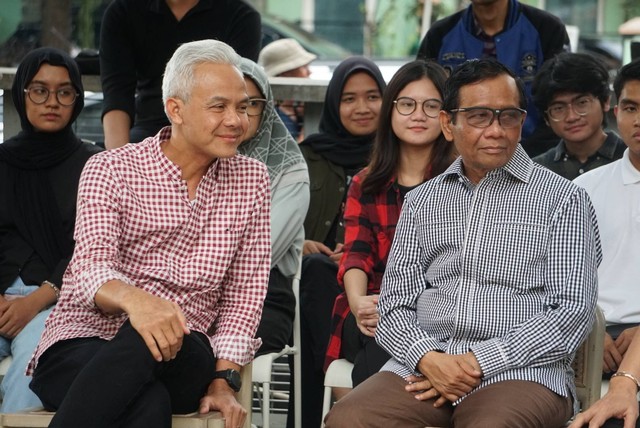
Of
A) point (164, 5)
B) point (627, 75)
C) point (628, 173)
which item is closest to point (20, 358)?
point (164, 5)

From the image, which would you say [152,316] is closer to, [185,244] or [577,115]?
[185,244]

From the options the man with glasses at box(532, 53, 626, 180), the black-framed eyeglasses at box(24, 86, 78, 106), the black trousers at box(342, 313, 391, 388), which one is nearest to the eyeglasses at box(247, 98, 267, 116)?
the black-framed eyeglasses at box(24, 86, 78, 106)

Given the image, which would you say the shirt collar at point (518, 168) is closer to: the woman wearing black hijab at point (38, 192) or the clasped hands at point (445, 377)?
the clasped hands at point (445, 377)

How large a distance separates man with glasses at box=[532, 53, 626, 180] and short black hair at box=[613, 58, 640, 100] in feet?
2.26

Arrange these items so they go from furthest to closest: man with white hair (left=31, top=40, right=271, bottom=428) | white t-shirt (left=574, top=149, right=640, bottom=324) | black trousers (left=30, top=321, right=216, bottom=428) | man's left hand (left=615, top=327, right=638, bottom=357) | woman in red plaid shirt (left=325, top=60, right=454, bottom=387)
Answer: woman in red plaid shirt (left=325, top=60, right=454, bottom=387)
white t-shirt (left=574, top=149, right=640, bottom=324)
man's left hand (left=615, top=327, right=638, bottom=357)
man with white hair (left=31, top=40, right=271, bottom=428)
black trousers (left=30, top=321, right=216, bottom=428)

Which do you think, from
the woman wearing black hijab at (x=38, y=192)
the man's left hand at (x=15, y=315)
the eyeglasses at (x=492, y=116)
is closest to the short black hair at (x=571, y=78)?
the eyeglasses at (x=492, y=116)

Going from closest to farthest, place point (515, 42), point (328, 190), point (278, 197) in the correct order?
point (278, 197)
point (328, 190)
point (515, 42)

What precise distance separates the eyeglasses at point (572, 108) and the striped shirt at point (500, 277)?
134 cm

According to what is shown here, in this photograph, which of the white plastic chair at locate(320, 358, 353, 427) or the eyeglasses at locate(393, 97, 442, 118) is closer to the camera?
the white plastic chair at locate(320, 358, 353, 427)

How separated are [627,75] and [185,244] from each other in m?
1.80

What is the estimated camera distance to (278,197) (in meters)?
5.30

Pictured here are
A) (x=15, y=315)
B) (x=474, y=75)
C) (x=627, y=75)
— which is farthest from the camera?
(x=15, y=315)

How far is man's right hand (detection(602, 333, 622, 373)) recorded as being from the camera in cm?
438

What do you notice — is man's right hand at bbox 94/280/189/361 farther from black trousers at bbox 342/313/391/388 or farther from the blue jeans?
black trousers at bbox 342/313/391/388
